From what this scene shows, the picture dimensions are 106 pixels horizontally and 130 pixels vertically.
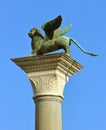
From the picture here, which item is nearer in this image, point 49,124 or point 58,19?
point 49,124

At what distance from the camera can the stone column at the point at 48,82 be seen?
36.5ft

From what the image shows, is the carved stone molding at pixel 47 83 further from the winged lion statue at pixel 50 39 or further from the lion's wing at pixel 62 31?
the lion's wing at pixel 62 31

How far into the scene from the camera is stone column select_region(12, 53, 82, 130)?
11.1 meters

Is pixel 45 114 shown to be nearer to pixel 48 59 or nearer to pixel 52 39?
pixel 48 59

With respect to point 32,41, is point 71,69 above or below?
below

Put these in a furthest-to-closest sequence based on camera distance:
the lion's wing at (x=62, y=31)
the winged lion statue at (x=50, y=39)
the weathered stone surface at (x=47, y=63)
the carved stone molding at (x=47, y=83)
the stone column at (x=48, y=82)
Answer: the lion's wing at (x=62, y=31), the winged lion statue at (x=50, y=39), the carved stone molding at (x=47, y=83), the weathered stone surface at (x=47, y=63), the stone column at (x=48, y=82)

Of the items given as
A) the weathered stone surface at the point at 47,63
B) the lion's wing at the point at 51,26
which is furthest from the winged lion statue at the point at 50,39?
the weathered stone surface at the point at 47,63

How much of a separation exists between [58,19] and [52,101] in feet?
7.14

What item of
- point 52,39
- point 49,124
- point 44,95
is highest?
point 52,39

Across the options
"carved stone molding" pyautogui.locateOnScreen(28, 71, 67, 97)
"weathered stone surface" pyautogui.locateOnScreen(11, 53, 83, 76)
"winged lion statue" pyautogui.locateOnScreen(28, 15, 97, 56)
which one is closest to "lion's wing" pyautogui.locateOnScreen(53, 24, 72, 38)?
"winged lion statue" pyautogui.locateOnScreen(28, 15, 97, 56)

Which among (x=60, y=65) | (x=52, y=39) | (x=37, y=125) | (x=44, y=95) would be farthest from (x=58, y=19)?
(x=37, y=125)

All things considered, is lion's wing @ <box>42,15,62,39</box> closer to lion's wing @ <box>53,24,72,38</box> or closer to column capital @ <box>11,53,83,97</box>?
lion's wing @ <box>53,24,72,38</box>

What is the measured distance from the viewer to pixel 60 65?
11359 millimetres

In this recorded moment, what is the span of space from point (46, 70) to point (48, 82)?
304 mm
